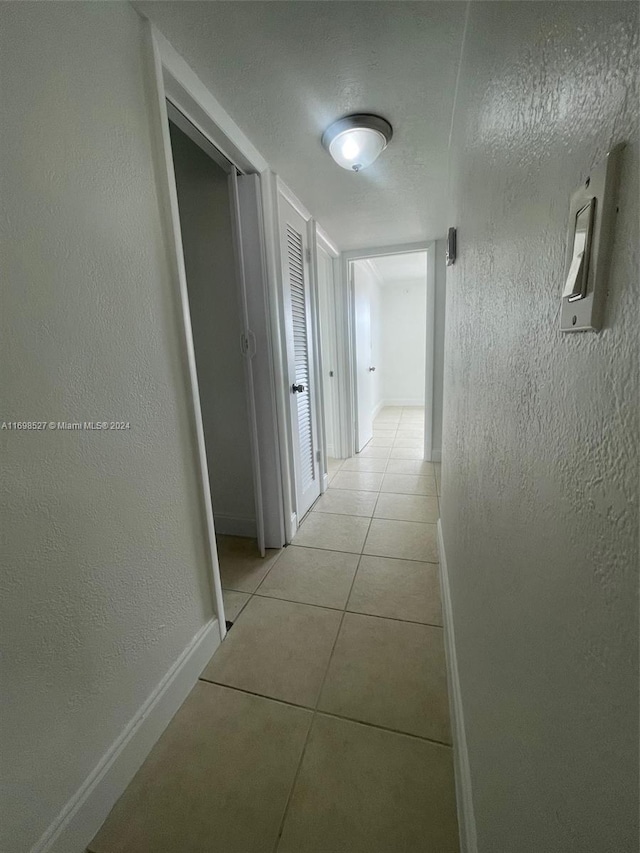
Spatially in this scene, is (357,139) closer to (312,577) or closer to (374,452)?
(312,577)

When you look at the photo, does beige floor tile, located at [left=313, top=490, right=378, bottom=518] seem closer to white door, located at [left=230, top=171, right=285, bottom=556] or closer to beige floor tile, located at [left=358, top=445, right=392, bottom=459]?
white door, located at [left=230, top=171, right=285, bottom=556]

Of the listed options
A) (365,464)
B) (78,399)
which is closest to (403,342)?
(365,464)

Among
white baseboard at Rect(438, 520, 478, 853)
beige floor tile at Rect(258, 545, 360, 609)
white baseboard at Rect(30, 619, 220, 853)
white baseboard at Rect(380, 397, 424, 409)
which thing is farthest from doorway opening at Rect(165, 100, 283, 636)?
white baseboard at Rect(380, 397, 424, 409)

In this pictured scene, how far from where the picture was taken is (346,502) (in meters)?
2.60

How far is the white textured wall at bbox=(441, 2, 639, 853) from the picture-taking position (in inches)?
10.4

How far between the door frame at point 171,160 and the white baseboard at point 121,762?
0.20m

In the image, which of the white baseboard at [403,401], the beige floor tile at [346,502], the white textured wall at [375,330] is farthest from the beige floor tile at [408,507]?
the white baseboard at [403,401]

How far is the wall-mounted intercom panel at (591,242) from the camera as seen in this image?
0.27 meters

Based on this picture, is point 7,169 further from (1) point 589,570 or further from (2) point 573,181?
(1) point 589,570

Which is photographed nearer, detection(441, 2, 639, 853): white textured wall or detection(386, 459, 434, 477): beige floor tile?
detection(441, 2, 639, 853): white textured wall

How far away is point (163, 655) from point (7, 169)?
51.7 inches

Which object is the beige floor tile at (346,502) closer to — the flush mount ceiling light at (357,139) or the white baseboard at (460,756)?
the white baseboard at (460,756)

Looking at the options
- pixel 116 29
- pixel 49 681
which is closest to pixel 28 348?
pixel 49 681

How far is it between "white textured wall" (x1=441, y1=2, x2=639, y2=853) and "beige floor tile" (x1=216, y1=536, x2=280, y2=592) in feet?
4.00
